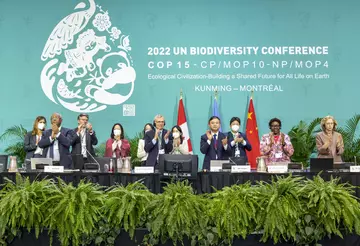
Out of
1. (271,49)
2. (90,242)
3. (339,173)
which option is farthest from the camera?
(271,49)

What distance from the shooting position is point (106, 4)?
9750 mm

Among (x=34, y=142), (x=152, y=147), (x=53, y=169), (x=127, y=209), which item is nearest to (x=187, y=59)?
(x=152, y=147)

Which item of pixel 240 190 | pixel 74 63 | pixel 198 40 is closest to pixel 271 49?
pixel 198 40

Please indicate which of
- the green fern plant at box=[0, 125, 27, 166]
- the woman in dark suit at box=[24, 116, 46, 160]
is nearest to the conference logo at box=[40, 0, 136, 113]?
the green fern plant at box=[0, 125, 27, 166]

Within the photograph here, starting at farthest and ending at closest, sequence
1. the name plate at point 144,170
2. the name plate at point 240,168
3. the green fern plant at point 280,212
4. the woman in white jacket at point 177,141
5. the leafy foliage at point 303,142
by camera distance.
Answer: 1. the leafy foliage at point 303,142
2. the woman in white jacket at point 177,141
3. the name plate at point 144,170
4. the name plate at point 240,168
5. the green fern plant at point 280,212

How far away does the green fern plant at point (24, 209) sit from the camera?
12.6 ft

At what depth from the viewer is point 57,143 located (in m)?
7.91

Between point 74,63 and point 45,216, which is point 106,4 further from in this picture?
point 45,216

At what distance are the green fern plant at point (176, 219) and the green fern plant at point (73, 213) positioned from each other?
0.36m

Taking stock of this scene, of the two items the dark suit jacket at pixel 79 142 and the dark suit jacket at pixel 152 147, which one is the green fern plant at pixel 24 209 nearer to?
the dark suit jacket at pixel 152 147

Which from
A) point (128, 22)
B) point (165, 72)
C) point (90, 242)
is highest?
point (128, 22)

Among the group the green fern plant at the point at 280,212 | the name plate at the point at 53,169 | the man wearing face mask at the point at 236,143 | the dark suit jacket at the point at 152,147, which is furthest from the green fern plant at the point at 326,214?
the dark suit jacket at the point at 152,147

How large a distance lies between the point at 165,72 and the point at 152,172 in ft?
10.5

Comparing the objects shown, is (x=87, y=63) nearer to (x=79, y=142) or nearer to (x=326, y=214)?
(x=79, y=142)
